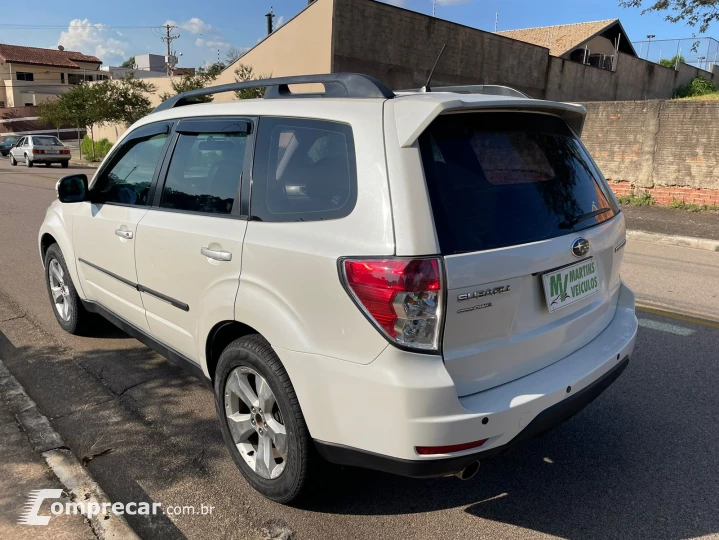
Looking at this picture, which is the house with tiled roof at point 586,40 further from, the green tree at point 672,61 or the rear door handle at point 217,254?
the rear door handle at point 217,254

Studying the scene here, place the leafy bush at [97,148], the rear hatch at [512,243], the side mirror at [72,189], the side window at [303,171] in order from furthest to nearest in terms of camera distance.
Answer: the leafy bush at [97,148] < the side mirror at [72,189] < the side window at [303,171] < the rear hatch at [512,243]

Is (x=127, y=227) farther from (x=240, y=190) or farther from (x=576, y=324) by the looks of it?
(x=576, y=324)

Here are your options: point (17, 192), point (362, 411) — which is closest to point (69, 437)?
point (362, 411)

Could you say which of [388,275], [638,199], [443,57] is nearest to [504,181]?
[388,275]

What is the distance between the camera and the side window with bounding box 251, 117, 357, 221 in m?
2.45

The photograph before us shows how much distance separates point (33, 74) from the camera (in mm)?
67312

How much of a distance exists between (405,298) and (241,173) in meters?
1.24

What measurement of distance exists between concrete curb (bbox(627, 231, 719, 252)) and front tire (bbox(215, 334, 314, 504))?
9718 mm

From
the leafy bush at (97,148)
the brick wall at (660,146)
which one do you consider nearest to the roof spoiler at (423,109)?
the brick wall at (660,146)

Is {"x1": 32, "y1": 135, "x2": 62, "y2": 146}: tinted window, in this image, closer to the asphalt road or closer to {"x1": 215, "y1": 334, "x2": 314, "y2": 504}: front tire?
the asphalt road

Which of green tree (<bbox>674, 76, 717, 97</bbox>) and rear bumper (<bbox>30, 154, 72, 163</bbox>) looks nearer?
rear bumper (<bbox>30, 154, 72, 163</bbox>)

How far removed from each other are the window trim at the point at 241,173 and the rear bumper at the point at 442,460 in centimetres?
118

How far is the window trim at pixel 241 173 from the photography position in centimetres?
289

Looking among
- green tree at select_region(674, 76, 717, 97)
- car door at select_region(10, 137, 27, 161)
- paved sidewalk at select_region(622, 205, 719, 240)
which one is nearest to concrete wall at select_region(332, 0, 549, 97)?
paved sidewalk at select_region(622, 205, 719, 240)
